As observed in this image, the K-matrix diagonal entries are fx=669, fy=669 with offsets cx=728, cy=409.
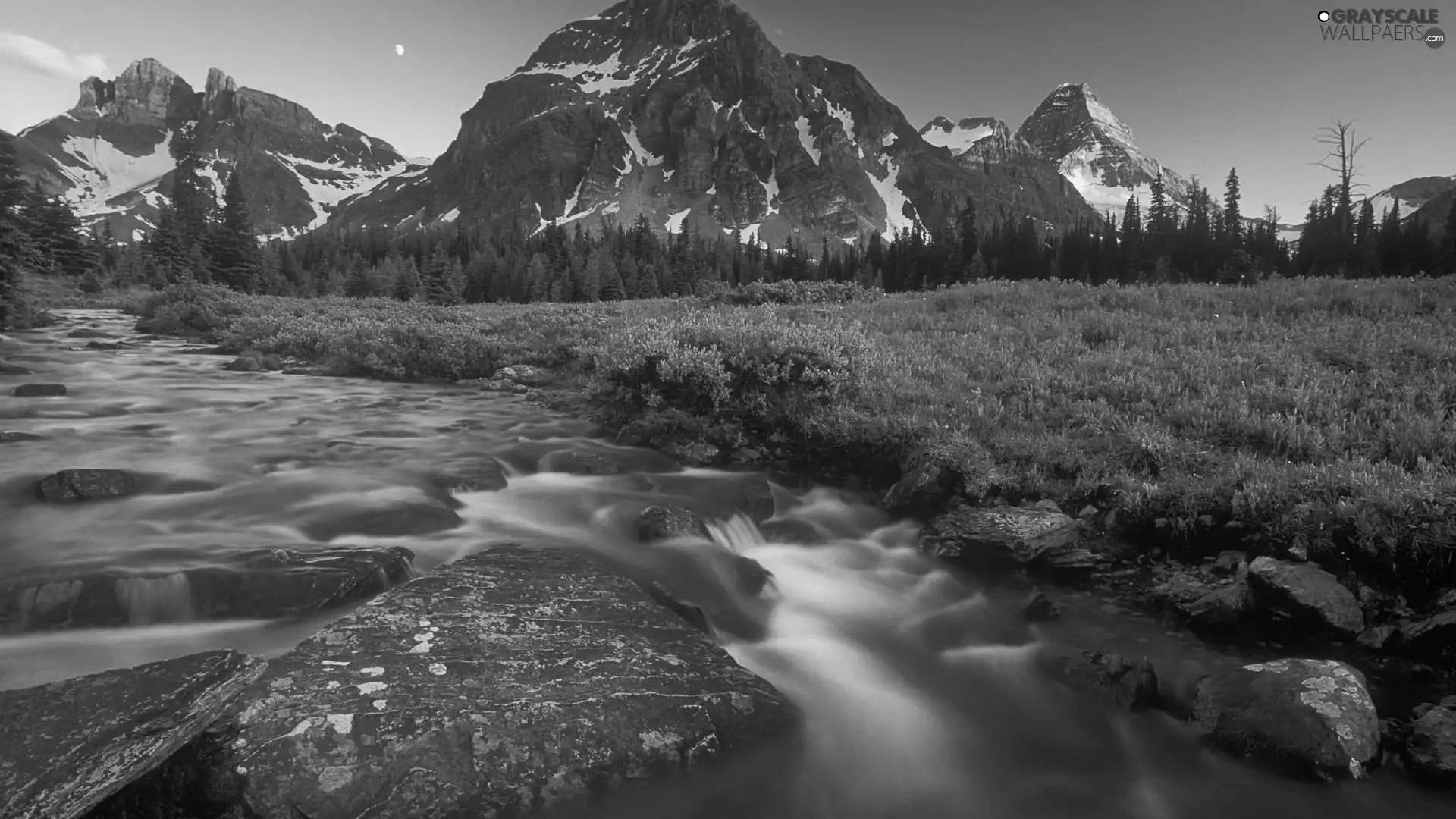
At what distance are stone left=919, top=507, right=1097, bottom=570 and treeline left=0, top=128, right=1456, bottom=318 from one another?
27.6m

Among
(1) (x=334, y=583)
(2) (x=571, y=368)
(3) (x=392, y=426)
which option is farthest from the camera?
(2) (x=571, y=368)

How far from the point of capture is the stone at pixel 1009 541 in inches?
259

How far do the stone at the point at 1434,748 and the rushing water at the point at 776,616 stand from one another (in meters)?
0.15

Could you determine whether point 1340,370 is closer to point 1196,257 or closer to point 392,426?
point 392,426

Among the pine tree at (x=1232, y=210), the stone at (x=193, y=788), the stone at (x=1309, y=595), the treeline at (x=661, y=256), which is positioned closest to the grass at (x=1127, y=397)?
the stone at (x=1309, y=595)

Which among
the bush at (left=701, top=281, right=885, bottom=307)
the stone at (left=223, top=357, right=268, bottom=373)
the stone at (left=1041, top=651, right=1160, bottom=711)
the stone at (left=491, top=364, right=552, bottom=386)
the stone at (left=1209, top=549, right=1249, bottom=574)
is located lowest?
the stone at (left=1041, top=651, right=1160, bottom=711)

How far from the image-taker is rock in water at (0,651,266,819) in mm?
2773

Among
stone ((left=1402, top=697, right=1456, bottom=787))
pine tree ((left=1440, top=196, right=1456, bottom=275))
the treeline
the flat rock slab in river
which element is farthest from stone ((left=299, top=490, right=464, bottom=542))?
pine tree ((left=1440, top=196, right=1456, bottom=275))

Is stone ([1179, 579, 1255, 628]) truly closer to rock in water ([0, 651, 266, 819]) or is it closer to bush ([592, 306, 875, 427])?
bush ([592, 306, 875, 427])

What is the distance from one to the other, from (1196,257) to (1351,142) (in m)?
50.1

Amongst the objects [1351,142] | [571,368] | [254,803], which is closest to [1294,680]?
[254,803]

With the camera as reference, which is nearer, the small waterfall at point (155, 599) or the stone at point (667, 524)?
the small waterfall at point (155, 599)

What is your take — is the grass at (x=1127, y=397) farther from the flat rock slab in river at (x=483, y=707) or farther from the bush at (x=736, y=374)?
the flat rock slab in river at (x=483, y=707)

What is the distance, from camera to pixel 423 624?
14.8ft
